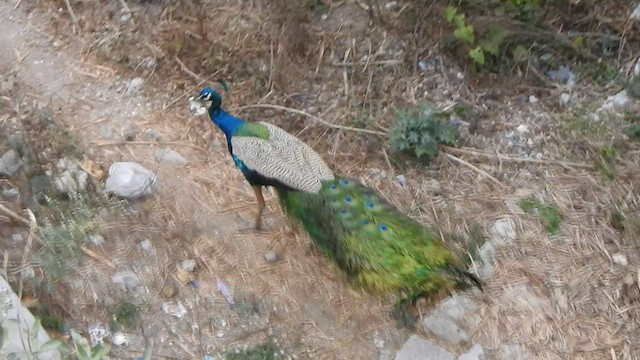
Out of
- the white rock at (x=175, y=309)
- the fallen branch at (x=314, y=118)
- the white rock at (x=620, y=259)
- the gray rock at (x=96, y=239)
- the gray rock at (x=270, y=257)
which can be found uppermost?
the fallen branch at (x=314, y=118)

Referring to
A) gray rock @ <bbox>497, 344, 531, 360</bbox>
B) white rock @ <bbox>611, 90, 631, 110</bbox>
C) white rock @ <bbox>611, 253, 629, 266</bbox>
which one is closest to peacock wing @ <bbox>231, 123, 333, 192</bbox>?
gray rock @ <bbox>497, 344, 531, 360</bbox>

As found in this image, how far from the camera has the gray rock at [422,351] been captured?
2312 millimetres

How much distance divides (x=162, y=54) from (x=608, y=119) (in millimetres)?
1979

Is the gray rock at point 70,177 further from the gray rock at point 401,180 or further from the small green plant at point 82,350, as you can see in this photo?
the gray rock at point 401,180

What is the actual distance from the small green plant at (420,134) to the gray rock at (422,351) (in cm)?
81

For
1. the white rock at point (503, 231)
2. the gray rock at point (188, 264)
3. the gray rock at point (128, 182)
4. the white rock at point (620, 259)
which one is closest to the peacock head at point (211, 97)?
the gray rock at point (128, 182)

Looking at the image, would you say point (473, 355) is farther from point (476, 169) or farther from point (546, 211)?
point (476, 169)

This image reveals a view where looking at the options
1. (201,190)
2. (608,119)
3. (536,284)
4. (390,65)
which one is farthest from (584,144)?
(201,190)

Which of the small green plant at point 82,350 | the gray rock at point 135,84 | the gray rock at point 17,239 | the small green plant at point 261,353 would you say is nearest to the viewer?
the small green plant at point 82,350

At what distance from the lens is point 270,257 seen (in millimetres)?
2557

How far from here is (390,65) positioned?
3273 millimetres

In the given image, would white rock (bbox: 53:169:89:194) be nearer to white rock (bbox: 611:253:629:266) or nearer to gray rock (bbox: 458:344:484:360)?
gray rock (bbox: 458:344:484:360)

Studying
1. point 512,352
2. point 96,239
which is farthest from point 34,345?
point 512,352

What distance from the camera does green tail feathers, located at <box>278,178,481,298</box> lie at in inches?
80.0
